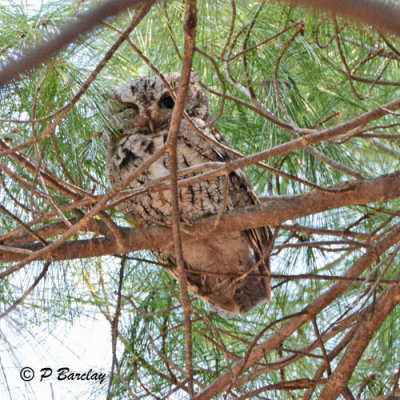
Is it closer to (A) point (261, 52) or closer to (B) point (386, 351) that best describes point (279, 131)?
(A) point (261, 52)

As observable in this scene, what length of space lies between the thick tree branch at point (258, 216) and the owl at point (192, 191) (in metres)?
0.35

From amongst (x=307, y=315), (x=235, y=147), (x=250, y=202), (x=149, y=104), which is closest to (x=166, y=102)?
(x=149, y=104)

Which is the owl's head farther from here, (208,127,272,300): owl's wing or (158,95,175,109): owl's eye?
(208,127,272,300): owl's wing

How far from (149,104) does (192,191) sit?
16.6 inches

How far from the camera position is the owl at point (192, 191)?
2.17 meters

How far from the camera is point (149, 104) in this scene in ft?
7.64

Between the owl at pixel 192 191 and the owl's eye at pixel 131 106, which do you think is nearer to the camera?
the owl at pixel 192 191

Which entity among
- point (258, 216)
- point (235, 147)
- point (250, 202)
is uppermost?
point (235, 147)

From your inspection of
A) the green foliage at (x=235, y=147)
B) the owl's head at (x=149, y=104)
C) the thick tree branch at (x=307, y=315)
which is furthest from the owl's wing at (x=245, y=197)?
the thick tree branch at (x=307, y=315)

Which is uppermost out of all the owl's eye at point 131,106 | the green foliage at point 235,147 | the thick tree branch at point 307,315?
the owl's eye at point 131,106

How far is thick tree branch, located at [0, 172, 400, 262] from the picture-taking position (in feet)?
5.32

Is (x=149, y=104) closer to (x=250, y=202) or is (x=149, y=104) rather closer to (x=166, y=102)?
(x=166, y=102)

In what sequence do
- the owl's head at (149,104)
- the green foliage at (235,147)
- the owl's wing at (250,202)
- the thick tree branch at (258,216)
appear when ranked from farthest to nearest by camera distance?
the owl's head at (149,104)
the owl's wing at (250,202)
the green foliage at (235,147)
the thick tree branch at (258,216)

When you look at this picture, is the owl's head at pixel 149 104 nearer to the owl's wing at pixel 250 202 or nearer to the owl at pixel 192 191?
the owl at pixel 192 191
